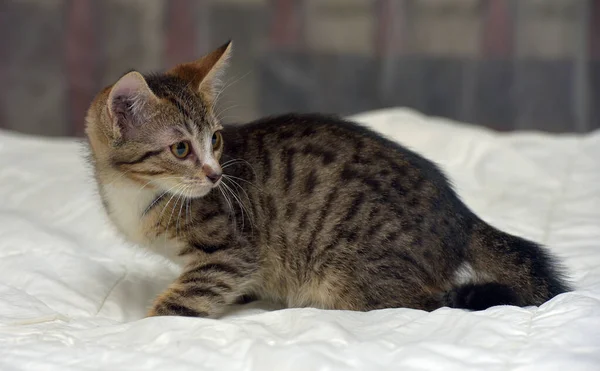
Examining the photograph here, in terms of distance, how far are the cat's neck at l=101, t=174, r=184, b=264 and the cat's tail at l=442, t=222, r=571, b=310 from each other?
68 cm

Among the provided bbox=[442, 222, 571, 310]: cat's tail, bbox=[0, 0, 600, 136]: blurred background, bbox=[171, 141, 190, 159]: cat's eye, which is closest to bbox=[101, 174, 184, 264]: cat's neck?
bbox=[171, 141, 190, 159]: cat's eye

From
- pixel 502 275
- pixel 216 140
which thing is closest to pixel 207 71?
pixel 216 140

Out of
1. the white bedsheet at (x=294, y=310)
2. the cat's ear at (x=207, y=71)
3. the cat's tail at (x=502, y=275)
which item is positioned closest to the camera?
the white bedsheet at (x=294, y=310)

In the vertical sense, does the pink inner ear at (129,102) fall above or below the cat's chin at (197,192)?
above

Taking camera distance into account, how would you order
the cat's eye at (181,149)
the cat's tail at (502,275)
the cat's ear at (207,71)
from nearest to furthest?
the cat's tail at (502,275) < the cat's eye at (181,149) < the cat's ear at (207,71)

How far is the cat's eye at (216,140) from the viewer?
71.2 inches

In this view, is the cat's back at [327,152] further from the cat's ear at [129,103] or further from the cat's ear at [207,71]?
the cat's ear at [129,103]

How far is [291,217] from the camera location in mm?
1818

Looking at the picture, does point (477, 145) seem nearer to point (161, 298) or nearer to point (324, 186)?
point (324, 186)

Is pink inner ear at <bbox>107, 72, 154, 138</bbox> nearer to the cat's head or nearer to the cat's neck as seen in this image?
the cat's head

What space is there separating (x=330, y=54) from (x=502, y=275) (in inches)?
83.7

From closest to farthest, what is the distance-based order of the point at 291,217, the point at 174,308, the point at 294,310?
the point at 294,310 → the point at 174,308 → the point at 291,217

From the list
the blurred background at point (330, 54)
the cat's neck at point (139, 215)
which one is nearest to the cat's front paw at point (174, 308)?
the cat's neck at point (139, 215)

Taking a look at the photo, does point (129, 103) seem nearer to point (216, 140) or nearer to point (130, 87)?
point (130, 87)
